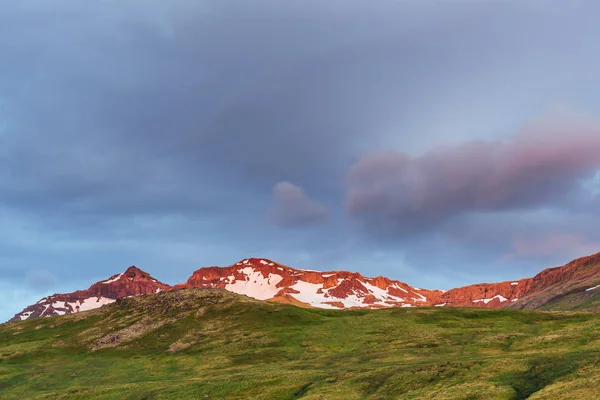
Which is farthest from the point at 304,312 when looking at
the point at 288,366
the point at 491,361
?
the point at 491,361

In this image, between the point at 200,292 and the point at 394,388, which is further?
the point at 200,292

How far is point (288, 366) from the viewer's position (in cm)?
7588

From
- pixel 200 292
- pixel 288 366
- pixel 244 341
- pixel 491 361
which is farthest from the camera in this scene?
pixel 200 292

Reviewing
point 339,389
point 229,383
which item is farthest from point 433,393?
point 229,383

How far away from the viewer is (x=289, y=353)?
94000mm

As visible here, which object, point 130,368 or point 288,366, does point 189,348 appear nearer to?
point 130,368

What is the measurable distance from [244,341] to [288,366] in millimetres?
35493

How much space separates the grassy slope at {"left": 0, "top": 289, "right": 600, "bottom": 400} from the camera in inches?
1935

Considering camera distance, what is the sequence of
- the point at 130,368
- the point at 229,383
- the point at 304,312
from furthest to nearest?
1. the point at 304,312
2. the point at 130,368
3. the point at 229,383

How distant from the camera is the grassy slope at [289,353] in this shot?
1935 inches

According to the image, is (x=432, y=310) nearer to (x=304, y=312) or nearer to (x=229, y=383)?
(x=304, y=312)

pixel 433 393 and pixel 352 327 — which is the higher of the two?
pixel 352 327

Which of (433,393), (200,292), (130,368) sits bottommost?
(433,393)

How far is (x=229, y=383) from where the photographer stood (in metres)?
63.3
